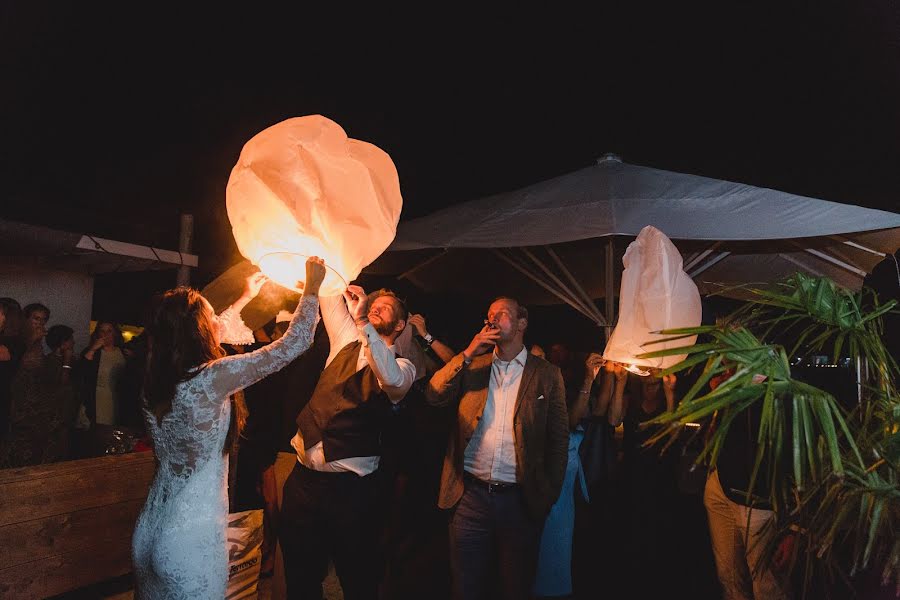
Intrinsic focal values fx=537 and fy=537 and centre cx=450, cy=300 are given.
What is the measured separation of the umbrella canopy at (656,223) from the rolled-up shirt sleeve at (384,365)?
171 cm

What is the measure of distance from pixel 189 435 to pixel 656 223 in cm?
308

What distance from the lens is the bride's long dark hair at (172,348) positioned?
6.62ft

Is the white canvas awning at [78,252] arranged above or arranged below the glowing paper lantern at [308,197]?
above

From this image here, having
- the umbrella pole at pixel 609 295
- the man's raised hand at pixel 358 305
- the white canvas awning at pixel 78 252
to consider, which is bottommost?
the man's raised hand at pixel 358 305

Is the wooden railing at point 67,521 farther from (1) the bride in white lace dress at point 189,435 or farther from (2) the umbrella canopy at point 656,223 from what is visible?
(2) the umbrella canopy at point 656,223

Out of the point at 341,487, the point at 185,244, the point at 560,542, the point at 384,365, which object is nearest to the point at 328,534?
the point at 341,487

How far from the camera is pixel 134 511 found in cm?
347

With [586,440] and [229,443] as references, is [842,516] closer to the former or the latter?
[229,443]

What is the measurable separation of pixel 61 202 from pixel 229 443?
4.16 meters

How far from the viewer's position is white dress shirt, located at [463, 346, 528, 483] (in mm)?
2961

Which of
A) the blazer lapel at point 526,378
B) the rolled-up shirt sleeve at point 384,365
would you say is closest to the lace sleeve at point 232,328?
the rolled-up shirt sleeve at point 384,365

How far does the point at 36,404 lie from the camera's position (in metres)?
3.96

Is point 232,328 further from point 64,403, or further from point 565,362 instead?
point 565,362

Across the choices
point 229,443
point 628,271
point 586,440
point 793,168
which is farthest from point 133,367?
point 793,168
